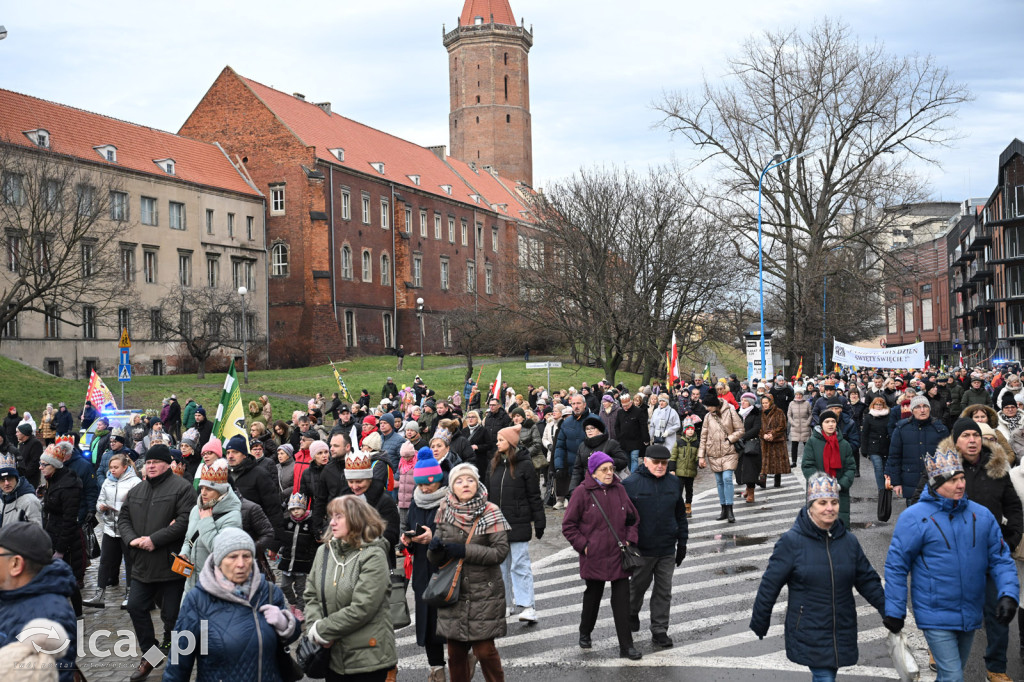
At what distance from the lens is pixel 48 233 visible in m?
39.7

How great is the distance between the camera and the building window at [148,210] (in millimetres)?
53375

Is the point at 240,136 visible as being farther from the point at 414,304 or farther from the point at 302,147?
the point at 414,304

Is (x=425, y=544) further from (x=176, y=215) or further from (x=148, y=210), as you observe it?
(x=176, y=215)

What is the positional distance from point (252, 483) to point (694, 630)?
174 inches

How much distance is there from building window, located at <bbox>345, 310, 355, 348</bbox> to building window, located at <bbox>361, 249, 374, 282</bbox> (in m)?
3.49

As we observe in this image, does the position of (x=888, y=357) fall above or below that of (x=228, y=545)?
above

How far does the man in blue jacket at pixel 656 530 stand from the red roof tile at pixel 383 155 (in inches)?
2263

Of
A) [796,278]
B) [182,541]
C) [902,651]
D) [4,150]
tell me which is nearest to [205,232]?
[4,150]

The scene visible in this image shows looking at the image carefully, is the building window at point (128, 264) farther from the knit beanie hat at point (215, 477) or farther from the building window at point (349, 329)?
the knit beanie hat at point (215, 477)

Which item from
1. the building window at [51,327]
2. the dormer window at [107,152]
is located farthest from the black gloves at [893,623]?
the dormer window at [107,152]

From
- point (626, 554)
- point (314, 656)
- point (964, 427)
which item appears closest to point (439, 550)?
point (314, 656)

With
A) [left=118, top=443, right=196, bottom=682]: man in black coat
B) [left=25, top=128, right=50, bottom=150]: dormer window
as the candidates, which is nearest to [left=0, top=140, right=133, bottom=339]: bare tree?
[left=25, top=128, right=50, bottom=150]: dormer window

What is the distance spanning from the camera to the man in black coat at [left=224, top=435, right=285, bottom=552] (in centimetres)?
948

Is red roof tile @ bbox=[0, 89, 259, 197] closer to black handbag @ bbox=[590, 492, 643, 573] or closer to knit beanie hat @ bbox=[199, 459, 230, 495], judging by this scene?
knit beanie hat @ bbox=[199, 459, 230, 495]
